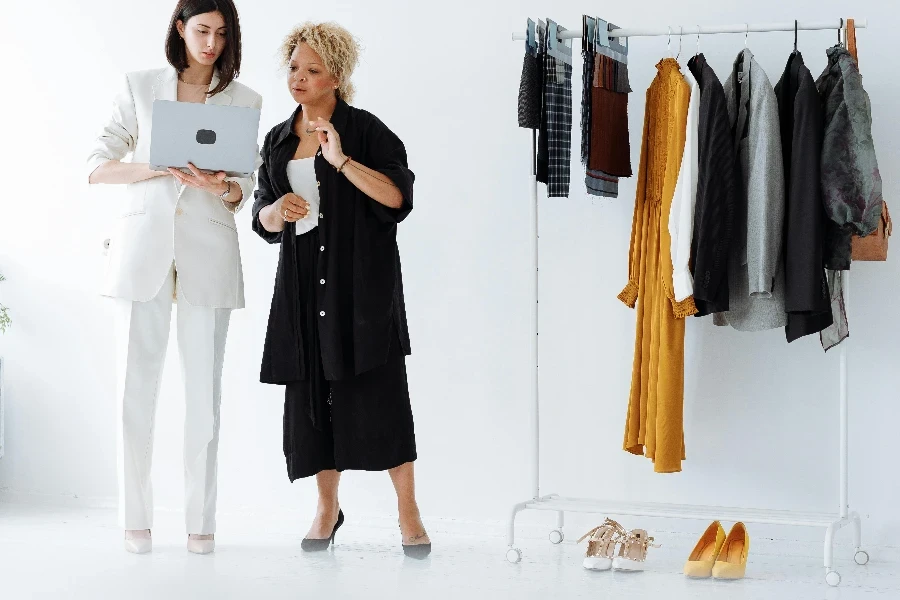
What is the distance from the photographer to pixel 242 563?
2797 millimetres

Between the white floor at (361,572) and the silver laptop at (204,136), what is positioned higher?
the silver laptop at (204,136)

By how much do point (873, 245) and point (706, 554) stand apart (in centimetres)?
88

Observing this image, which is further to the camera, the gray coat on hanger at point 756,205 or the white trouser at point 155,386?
the white trouser at point 155,386

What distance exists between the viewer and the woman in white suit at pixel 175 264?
280 cm

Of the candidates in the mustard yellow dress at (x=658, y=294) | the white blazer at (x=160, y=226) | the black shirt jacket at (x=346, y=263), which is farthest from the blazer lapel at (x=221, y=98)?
the mustard yellow dress at (x=658, y=294)

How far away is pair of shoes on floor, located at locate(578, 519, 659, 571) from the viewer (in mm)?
2709

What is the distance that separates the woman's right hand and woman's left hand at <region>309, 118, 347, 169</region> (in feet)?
0.45

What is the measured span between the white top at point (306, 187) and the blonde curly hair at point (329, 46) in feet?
0.75

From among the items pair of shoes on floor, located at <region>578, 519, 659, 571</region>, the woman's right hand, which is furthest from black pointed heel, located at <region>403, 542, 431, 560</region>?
the woman's right hand

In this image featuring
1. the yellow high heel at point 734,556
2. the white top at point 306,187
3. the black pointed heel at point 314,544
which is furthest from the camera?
the black pointed heel at point 314,544

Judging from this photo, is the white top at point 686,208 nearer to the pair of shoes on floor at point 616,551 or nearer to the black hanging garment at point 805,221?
the black hanging garment at point 805,221

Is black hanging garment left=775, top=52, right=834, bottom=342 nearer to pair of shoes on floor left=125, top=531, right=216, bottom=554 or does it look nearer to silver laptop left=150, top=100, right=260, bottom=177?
silver laptop left=150, top=100, right=260, bottom=177

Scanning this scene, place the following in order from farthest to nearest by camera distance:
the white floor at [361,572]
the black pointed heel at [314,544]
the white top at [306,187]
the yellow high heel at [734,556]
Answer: the black pointed heel at [314,544]
the white top at [306,187]
the yellow high heel at [734,556]
the white floor at [361,572]

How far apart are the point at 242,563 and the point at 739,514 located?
4.22ft
